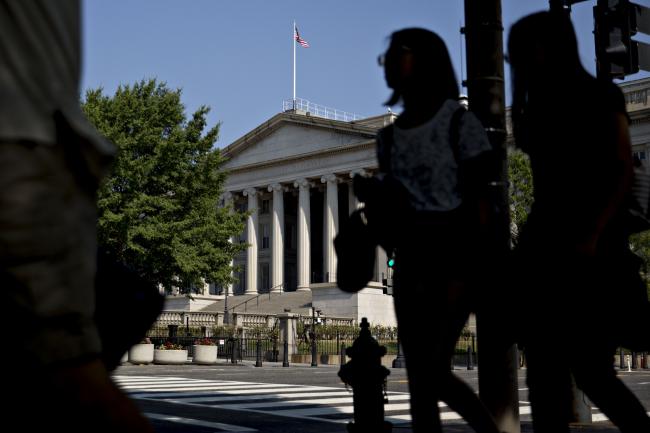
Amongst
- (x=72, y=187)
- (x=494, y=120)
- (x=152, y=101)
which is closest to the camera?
(x=72, y=187)

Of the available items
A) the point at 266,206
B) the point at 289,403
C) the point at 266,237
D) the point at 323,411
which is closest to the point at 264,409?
the point at 323,411

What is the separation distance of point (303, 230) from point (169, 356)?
42.0 metres

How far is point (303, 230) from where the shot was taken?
74500 millimetres

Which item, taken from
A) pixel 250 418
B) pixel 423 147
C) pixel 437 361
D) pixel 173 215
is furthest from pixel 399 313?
pixel 173 215

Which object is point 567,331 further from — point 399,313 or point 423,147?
point 423,147

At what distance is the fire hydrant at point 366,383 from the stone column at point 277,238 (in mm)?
69721

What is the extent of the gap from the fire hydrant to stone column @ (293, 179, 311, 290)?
67242 millimetres

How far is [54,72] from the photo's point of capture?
221cm

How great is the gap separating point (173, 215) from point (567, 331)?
39.0 metres

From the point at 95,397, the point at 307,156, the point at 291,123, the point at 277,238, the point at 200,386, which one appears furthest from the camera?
the point at 277,238

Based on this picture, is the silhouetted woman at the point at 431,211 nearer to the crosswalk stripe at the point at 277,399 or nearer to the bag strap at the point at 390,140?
the bag strap at the point at 390,140

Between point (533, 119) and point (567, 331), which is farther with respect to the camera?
point (533, 119)

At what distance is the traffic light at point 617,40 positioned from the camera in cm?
817

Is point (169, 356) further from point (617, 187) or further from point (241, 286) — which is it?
point (241, 286)
